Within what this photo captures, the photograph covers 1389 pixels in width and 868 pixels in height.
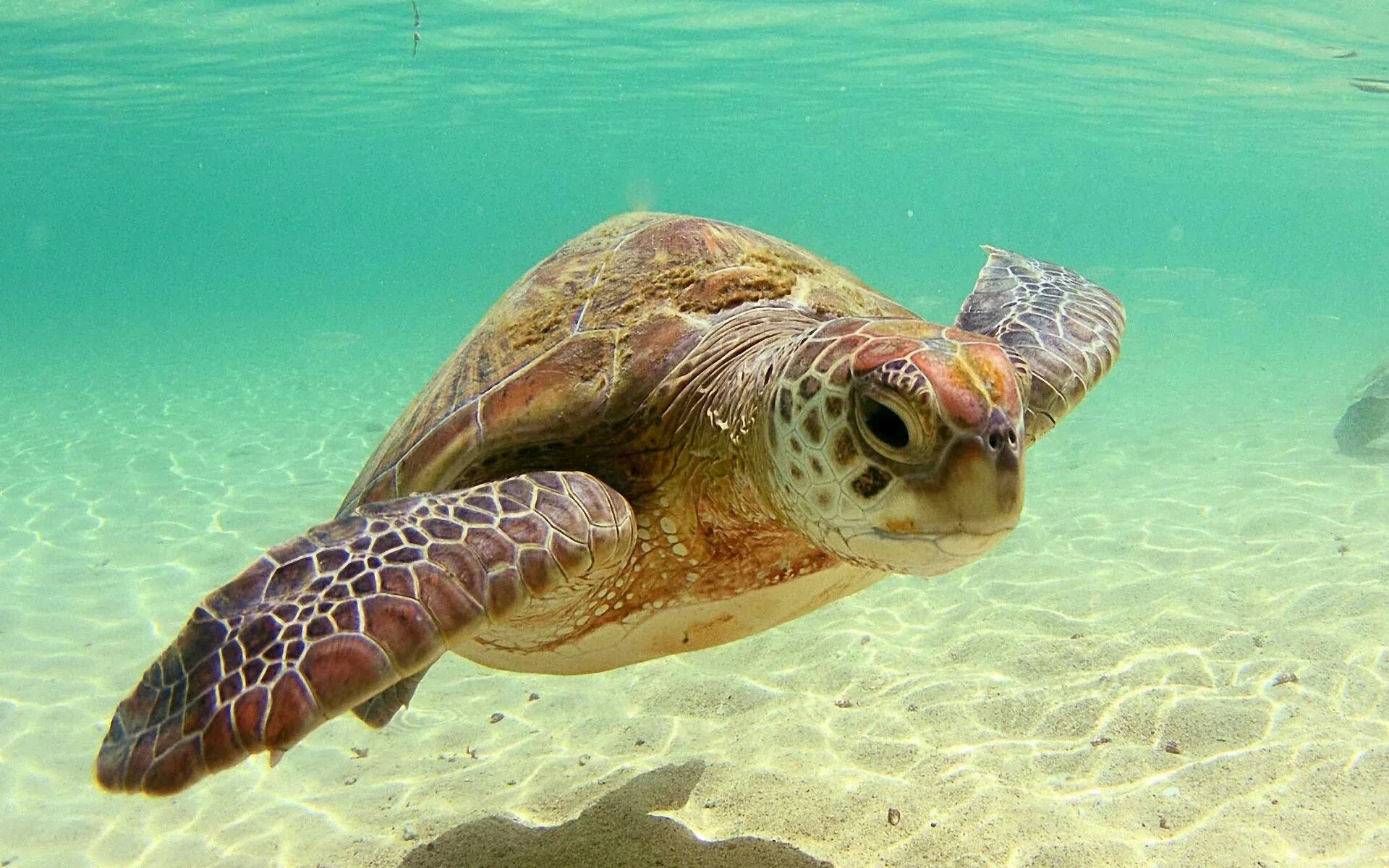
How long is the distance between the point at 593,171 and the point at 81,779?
8794 cm

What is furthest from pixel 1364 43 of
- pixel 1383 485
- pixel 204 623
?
pixel 204 623

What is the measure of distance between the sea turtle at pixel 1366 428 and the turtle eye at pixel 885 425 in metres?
10.9

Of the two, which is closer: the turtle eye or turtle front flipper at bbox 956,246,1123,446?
the turtle eye

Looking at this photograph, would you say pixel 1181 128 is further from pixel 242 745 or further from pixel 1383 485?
pixel 242 745

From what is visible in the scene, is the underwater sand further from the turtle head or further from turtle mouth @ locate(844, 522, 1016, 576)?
the turtle head

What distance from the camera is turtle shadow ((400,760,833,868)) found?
9.86 feet

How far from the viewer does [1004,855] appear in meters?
2.88

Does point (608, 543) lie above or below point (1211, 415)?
above

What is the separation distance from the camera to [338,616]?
212 cm

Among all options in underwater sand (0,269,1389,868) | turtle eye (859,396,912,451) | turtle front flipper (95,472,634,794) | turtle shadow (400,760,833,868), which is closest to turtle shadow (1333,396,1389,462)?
underwater sand (0,269,1389,868)

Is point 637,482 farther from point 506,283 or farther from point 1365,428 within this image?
point 506,283

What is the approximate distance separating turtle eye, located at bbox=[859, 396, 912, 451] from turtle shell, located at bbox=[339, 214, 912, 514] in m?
1.17

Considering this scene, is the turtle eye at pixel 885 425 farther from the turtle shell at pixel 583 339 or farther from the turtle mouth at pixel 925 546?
the turtle shell at pixel 583 339

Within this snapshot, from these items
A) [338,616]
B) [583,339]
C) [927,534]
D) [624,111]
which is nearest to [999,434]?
[927,534]
